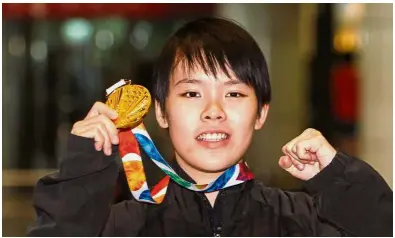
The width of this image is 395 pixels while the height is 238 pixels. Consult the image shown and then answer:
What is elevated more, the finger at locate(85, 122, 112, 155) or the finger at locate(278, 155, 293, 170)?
the finger at locate(85, 122, 112, 155)

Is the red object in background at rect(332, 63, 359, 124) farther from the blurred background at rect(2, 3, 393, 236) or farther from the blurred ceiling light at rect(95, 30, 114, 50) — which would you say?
the blurred ceiling light at rect(95, 30, 114, 50)

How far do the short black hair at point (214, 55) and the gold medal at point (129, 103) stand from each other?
0.03m

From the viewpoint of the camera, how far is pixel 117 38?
Answer: 1.96m

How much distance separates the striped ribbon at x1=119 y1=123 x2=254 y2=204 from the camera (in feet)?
2.91

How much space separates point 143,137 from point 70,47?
1456 millimetres

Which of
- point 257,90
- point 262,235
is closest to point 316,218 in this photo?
point 262,235

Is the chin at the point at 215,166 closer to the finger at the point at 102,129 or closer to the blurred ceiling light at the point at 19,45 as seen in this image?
the finger at the point at 102,129

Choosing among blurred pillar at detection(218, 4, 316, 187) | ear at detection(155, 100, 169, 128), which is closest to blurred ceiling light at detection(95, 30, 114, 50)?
blurred pillar at detection(218, 4, 316, 187)

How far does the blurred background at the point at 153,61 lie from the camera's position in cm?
100

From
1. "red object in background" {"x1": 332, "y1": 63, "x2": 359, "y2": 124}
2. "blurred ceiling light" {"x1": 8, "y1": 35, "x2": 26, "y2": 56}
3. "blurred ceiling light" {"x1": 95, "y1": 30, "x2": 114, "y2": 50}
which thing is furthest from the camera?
"blurred ceiling light" {"x1": 8, "y1": 35, "x2": 26, "y2": 56}

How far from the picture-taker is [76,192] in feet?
2.81

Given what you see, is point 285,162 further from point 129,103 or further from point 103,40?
point 103,40

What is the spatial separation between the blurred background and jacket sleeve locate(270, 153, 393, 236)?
0.04m

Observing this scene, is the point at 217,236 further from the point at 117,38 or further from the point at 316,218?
the point at 117,38
